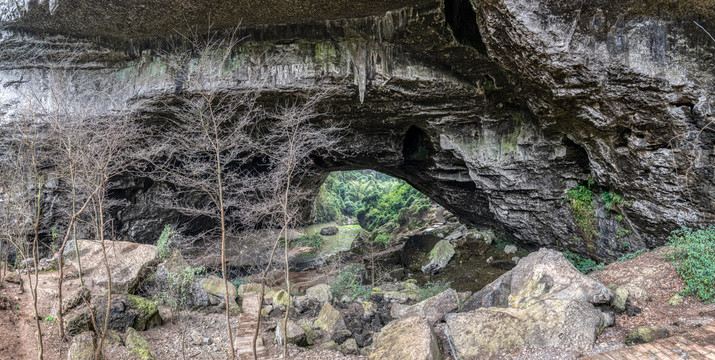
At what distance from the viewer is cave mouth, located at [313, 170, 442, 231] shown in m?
22.8

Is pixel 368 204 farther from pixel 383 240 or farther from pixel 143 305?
pixel 143 305

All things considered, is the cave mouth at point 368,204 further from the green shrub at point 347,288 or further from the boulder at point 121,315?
the boulder at point 121,315

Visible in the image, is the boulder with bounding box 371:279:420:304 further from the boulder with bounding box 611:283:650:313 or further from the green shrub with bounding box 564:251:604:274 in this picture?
the boulder with bounding box 611:283:650:313

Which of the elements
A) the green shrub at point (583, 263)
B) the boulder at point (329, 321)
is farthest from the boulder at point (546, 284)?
the green shrub at point (583, 263)

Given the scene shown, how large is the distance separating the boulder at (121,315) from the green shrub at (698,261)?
9100 millimetres

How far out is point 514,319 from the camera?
15.8 feet

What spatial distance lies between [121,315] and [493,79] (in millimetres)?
9351

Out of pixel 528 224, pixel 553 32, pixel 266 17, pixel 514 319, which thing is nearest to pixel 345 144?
pixel 266 17

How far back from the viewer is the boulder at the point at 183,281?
7938 millimetres

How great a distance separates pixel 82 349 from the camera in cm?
507

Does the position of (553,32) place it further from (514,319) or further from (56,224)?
(56,224)

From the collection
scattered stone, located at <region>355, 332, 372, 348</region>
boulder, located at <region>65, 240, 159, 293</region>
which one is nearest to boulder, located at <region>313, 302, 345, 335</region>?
scattered stone, located at <region>355, 332, 372, 348</region>

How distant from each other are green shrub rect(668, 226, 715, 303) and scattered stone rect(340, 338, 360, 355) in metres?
4.93

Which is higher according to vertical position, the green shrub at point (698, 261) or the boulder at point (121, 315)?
the green shrub at point (698, 261)
